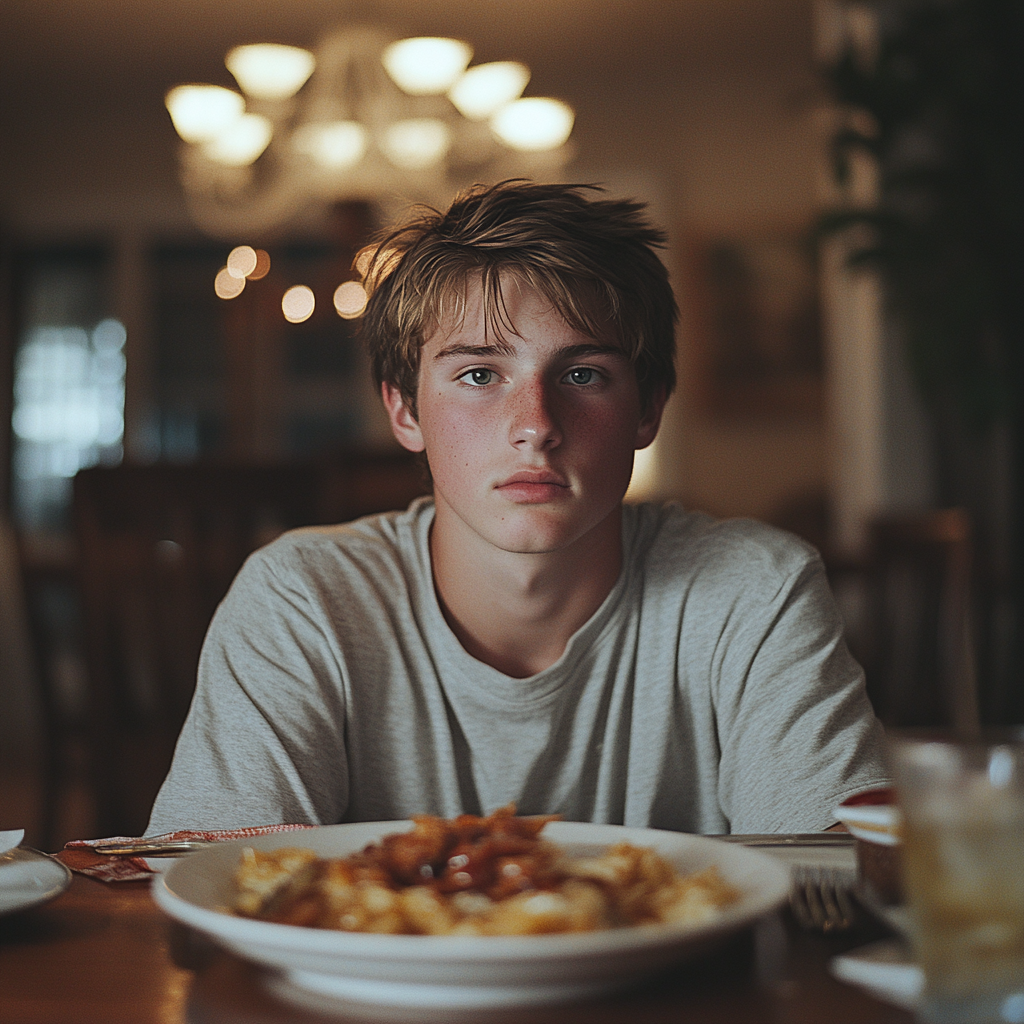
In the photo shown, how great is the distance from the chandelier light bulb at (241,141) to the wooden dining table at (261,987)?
3179 mm

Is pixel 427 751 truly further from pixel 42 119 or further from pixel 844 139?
pixel 42 119

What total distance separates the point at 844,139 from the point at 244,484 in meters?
2.15

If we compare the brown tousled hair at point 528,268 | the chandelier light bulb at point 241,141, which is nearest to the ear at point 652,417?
the brown tousled hair at point 528,268

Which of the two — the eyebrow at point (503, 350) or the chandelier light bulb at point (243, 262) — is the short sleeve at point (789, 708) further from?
the chandelier light bulb at point (243, 262)

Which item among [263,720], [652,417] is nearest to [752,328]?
[652,417]

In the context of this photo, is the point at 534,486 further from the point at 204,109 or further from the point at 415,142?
the point at 415,142

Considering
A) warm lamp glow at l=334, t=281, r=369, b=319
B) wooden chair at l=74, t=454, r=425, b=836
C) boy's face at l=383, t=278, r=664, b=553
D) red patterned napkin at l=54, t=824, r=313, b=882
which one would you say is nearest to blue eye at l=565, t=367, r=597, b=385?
boy's face at l=383, t=278, r=664, b=553

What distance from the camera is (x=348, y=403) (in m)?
5.80

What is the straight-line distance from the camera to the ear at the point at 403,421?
1.40m

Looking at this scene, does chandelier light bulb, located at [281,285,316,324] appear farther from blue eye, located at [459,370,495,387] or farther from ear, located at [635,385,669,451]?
blue eye, located at [459,370,495,387]

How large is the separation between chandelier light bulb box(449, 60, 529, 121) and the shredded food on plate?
3113mm

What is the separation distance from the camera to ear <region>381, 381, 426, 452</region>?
55.2 inches

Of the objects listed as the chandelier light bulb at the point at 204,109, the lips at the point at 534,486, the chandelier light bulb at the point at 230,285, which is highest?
the chandelier light bulb at the point at 204,109

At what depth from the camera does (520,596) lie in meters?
1.27
